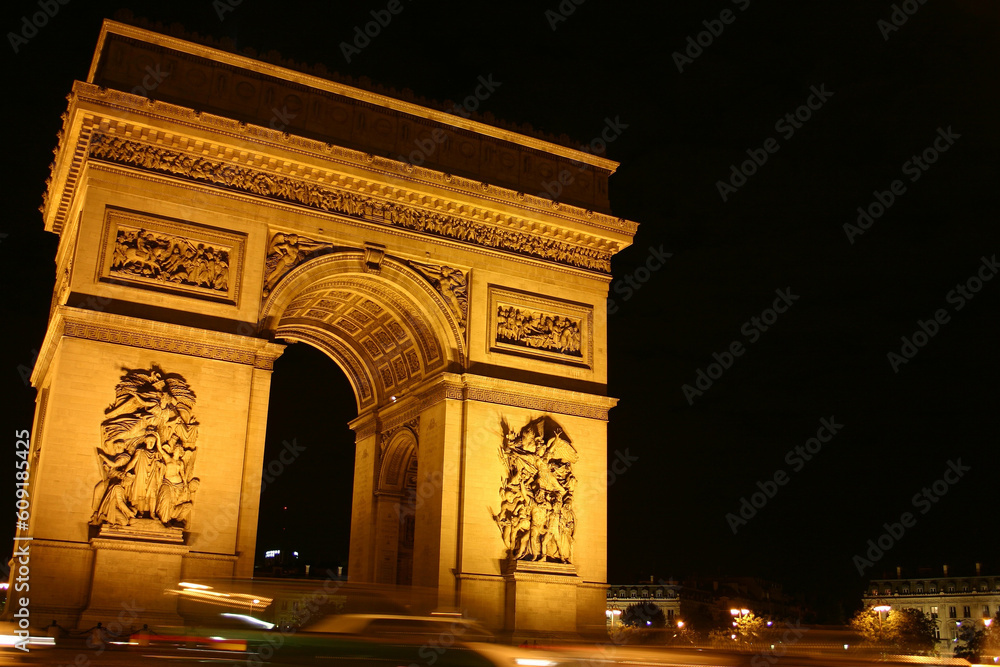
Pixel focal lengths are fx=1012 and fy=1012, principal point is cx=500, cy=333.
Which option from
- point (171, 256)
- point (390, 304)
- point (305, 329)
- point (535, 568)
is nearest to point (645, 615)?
point (305, 329)

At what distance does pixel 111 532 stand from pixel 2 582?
75.3 feet

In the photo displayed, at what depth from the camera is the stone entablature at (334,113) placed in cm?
2262

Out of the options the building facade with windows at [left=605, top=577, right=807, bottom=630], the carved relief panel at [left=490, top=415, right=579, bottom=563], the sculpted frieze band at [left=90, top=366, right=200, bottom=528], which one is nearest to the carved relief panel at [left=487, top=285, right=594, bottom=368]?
the carved relief panel at [left=490, top=415, right=579, bottom=563]

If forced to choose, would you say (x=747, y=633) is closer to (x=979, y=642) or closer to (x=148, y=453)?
(x=979, y=642)

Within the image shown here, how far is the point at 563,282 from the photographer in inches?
1054

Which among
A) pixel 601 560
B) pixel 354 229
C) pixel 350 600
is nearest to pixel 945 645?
pixel 601 560

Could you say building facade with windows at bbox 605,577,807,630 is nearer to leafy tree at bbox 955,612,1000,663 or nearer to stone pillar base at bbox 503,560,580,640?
leafy tree at bbox 955,612,1000,663

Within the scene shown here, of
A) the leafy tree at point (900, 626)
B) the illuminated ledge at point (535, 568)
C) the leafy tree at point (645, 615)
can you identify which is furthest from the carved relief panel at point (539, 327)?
the leafy tree at point (645, 615)

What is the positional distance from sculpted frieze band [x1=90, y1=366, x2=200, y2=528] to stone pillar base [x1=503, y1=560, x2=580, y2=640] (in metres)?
7.60

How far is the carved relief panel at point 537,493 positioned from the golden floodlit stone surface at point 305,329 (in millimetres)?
52

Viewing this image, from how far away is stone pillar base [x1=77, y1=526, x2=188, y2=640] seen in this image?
19.1 meters

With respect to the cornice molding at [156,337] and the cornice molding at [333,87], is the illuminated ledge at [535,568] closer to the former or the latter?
the cornice molding at [156,337]

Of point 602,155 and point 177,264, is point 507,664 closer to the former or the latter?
point 177,264

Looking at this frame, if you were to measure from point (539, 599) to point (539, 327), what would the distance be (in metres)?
6.86
